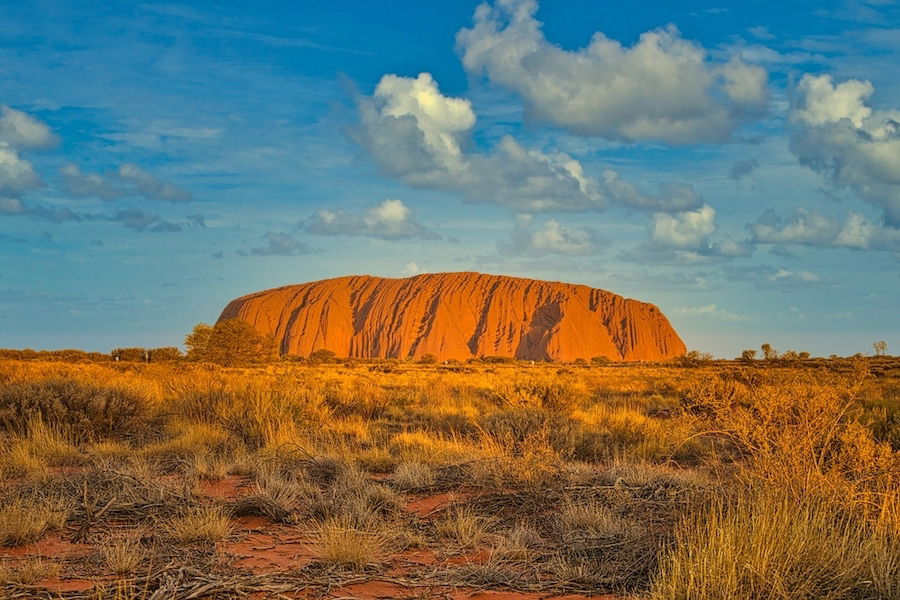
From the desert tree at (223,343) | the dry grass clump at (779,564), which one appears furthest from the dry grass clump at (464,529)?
the desert tree at (223,343)

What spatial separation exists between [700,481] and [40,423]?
8.95 metres

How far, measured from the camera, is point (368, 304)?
105625 mm

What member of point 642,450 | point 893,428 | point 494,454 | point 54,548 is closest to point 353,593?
point 54,548

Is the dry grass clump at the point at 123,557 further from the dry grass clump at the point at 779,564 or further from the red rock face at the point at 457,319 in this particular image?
the red rock face at the point at 457,319

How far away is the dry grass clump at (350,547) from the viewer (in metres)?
4.79

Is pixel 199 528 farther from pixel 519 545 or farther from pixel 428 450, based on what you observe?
pixel 428 450

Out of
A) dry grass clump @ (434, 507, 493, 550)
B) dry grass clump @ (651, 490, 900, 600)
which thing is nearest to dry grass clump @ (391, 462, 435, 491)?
dry grass clump @ (434, 507, 493, 550)

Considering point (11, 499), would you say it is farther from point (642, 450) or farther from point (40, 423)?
point (642, 450)

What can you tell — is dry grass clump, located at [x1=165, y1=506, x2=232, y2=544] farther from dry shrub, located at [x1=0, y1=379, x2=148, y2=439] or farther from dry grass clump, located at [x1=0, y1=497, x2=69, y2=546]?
dry shrub, located at [x1=0, y1=379, x2=148, y2=439]

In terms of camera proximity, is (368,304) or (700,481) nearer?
(700,481)

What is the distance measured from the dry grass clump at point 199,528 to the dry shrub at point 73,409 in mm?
5982

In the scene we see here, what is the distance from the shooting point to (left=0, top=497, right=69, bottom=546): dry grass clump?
523cm

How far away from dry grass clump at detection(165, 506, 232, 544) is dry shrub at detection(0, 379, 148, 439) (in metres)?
5.98

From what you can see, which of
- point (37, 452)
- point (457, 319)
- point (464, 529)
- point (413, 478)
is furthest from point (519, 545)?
point (457, 319)
